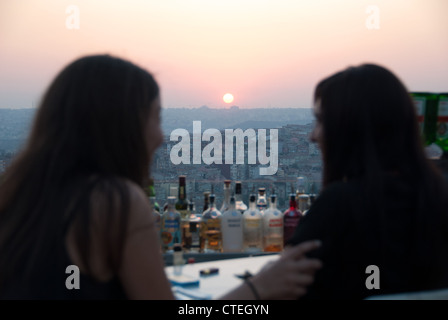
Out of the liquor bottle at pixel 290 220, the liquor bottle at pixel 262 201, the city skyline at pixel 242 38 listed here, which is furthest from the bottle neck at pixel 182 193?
the city skyline at pixel 242 38

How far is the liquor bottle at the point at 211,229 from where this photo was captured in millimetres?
1908

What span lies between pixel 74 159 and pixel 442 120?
4.88 feet

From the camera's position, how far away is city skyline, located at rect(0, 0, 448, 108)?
8.39ft

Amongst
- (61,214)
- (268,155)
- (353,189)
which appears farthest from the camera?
(268,155)

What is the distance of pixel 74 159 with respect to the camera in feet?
2.89

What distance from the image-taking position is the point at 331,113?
108 centimetres

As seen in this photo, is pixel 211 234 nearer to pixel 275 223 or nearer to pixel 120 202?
pixel 275 223

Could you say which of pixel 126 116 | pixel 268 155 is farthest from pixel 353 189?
pixel 268 155

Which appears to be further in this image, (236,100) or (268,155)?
(236,100)

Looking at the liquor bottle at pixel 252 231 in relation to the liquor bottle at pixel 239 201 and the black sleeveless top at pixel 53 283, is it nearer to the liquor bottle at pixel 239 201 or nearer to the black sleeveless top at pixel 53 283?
the liquor bottle at pixel 239 201

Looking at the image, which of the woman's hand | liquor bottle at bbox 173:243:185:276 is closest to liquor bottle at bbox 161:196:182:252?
liquor bottle at bbox 173:243:185:276

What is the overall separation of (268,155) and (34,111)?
158 centimetres

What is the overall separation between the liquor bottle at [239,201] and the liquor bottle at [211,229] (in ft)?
0.32

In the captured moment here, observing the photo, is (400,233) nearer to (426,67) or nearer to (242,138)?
(242,138)
